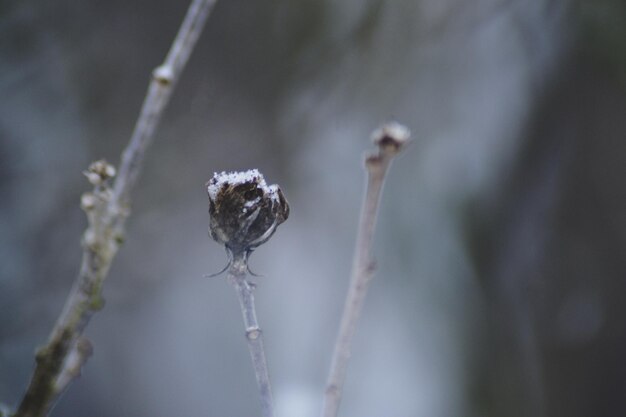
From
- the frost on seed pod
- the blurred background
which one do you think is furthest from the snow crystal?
the blurred background

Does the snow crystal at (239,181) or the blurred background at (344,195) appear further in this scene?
the blurred background at (344,195)

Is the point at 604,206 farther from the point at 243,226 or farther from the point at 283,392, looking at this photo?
the point at 243,226

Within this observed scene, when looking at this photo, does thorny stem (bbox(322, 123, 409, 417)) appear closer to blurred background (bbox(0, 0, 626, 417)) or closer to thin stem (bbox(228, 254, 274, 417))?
thin stem (bbox(228, 254, 274, 417))

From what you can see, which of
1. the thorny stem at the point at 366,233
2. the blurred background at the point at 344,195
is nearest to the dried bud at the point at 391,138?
the thorny stem at the point at 366,233

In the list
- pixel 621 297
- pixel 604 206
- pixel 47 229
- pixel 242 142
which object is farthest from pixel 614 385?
pixel 47 229

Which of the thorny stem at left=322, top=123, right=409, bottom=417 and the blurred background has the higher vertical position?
the blurred background

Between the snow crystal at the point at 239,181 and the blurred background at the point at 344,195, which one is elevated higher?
the blurred background at the point at 344,195

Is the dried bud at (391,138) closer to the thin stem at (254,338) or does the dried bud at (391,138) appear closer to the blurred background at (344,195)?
the thin stem at (254,338)
